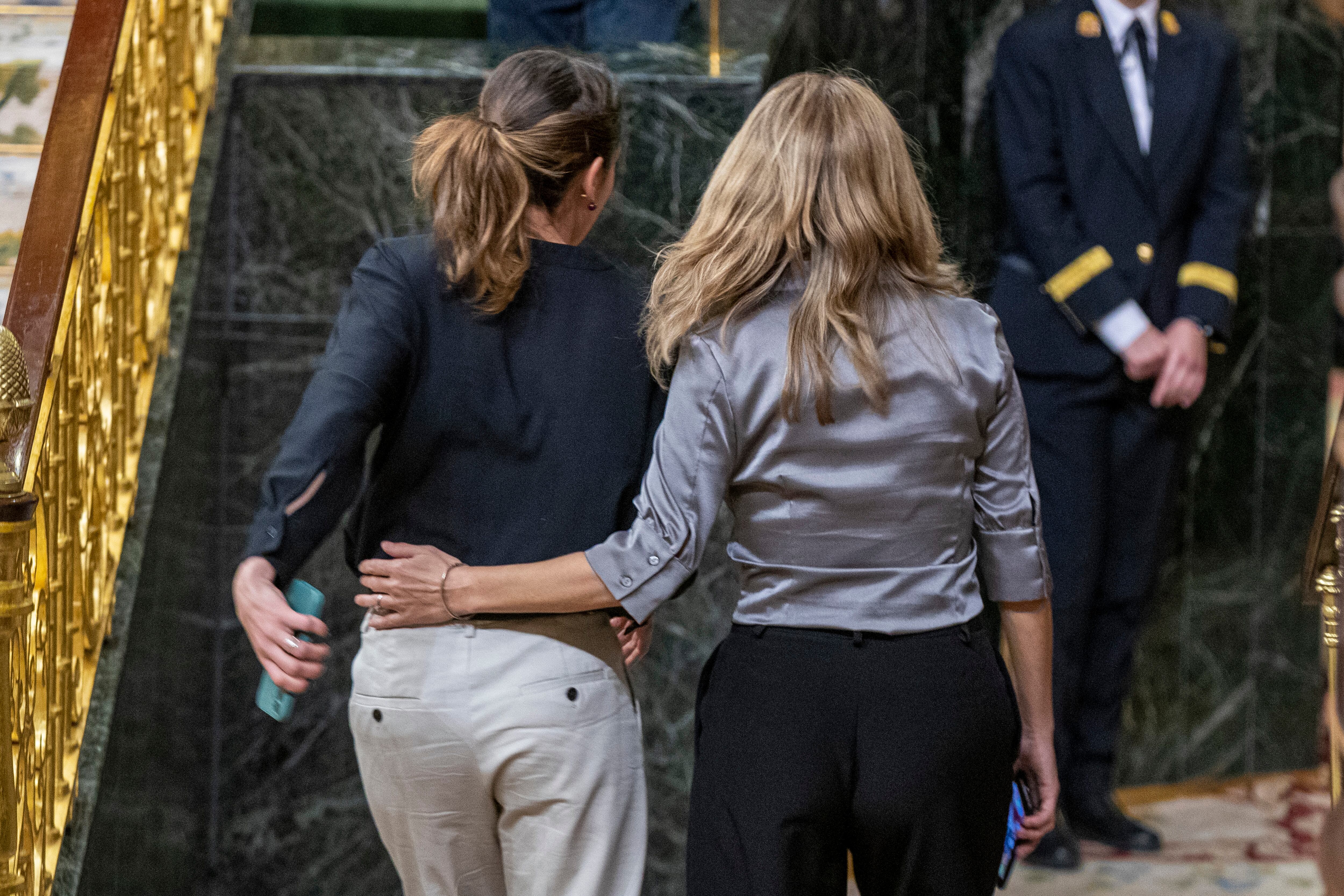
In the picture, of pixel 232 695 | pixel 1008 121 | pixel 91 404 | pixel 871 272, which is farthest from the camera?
pixel 1008 121

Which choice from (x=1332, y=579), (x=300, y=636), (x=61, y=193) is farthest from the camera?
(x=61, y=193)

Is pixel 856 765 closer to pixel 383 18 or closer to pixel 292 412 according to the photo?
pixel 292 412

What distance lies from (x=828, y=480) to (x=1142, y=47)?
238cm

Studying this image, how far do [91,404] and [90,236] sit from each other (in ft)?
0.98

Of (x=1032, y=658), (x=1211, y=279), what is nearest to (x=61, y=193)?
(x=1032, y=658)

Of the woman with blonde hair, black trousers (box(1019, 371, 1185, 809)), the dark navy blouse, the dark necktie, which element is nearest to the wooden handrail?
the dark navy blouse

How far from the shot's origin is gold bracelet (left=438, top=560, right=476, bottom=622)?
197 cm

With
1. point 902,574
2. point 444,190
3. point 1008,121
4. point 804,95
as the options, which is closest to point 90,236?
point 444,190

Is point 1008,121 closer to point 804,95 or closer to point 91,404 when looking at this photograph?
point 804,95

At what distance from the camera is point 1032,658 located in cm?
209

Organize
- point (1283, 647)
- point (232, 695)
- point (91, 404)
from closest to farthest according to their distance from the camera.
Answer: point (91, 404)
point (232, 695)
point (1283, 647)

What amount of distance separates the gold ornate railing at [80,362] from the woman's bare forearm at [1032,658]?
4.54ft

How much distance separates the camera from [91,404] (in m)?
2.64

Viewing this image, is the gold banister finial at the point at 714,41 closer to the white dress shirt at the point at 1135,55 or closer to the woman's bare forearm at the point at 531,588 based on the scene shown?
the white dress shirt at the point at 1135,55
